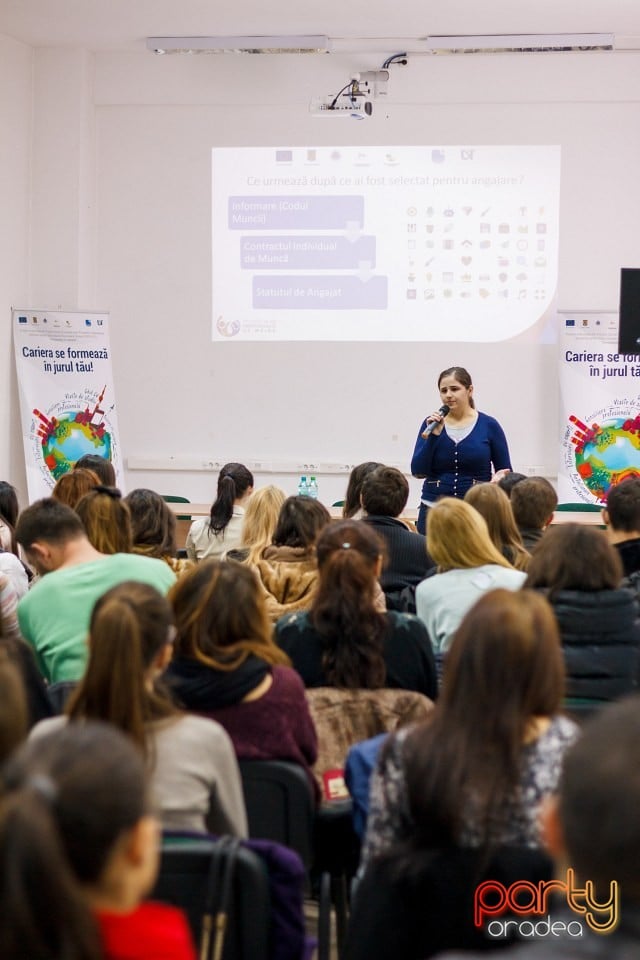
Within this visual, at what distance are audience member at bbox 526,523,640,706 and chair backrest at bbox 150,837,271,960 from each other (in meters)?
1.09

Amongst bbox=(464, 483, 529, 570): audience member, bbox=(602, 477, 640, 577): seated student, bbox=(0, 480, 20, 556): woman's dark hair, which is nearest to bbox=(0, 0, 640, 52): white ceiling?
bbox=(0, 480, 20, 556): woman's dark hair

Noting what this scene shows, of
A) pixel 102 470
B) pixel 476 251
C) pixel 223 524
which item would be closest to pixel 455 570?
pixel 223 524

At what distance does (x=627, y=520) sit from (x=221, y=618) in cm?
179

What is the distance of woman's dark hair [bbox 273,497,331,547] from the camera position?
3.62 metres

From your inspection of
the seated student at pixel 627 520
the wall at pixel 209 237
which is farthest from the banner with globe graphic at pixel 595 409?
the seated student at pixel 627 520

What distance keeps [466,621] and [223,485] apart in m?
3.13

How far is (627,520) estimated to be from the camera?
3566 millimetres

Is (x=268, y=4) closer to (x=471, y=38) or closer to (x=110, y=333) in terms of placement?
(x=471, y=38)

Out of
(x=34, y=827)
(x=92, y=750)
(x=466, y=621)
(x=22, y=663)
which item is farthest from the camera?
(x=22, y=663)

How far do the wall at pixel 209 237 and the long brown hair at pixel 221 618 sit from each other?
5.38 metres

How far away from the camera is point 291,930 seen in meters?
1.70

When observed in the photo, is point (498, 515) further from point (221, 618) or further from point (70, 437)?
point (70, 437)

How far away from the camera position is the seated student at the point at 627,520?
353 centimetres

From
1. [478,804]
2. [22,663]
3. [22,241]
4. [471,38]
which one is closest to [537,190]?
[471,38]
